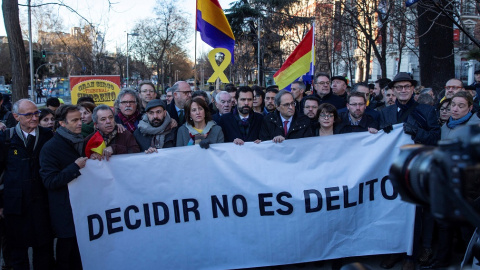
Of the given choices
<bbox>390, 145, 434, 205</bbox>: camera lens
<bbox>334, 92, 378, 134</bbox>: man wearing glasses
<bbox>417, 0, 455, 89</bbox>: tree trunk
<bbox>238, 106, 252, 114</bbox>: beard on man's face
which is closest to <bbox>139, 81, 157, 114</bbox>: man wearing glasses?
<bbox>238, 106, 252, 114</bbox>: beard on man's face

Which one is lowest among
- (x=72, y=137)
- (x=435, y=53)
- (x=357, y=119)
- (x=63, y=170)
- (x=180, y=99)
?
(x=63, y=170)

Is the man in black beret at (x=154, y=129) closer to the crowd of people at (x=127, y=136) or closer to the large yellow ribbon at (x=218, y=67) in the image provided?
the crowd of people at (x=127, y=136)

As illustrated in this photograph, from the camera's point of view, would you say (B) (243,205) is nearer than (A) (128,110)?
Yes

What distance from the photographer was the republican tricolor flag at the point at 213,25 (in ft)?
23.4

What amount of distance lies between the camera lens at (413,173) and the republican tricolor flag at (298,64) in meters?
5.83

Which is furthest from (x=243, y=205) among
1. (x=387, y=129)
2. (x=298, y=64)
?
(x=298, y=64)

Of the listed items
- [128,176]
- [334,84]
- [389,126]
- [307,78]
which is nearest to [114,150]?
[128,176]

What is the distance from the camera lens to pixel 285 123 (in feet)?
15.6

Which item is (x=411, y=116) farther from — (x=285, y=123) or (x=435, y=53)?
(x=435, y=53)

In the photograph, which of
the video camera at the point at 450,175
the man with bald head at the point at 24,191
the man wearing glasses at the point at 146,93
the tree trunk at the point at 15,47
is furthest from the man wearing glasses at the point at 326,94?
the tree trunk at the point at 15,47

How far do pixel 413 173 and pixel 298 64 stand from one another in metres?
6.28

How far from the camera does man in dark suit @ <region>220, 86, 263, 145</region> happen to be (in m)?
4.81

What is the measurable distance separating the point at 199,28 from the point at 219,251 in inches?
171

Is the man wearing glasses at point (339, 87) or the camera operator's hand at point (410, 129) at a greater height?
the man wearing glasses at point (339, 87)
